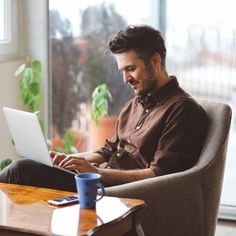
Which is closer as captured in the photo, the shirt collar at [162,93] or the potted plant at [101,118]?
the shirt collar at [162,93]

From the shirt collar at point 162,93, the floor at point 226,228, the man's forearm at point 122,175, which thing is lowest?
the floor at point 226,228

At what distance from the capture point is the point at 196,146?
2.79 meters

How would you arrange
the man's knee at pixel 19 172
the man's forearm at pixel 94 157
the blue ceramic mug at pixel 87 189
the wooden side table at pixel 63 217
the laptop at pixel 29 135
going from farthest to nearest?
the man's forearm at pixel 94 157
the man's knee at pixel 19 172
the laptop at pixel 29 135
the blue ceramic mug at pixel 87 189
the wooden side table at pixel 63 217

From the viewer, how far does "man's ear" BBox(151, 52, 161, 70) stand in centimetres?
289

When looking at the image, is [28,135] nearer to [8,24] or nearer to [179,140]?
[179,140]

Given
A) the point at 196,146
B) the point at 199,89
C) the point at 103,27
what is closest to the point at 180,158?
the point at 196,146

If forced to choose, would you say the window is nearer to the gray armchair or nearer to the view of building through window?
the view of building through window

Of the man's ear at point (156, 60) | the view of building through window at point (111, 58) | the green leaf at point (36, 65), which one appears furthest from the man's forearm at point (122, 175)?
the green leaf at point (36, 65)

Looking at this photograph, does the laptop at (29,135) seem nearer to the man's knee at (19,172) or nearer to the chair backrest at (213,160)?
the man's knee at (19,172)

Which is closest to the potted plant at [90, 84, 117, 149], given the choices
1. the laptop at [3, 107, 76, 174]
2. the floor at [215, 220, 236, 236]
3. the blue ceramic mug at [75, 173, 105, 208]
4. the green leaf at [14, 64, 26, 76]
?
the green leaf at [14, 64, 26, 76]

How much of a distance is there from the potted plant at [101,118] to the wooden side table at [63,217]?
1.65 meters

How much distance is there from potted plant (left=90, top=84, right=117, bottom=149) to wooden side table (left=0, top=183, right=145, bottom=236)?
1653mm

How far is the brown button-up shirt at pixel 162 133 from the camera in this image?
8.96 ft

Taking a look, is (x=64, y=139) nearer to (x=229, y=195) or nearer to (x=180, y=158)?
(x=229, y=195)
